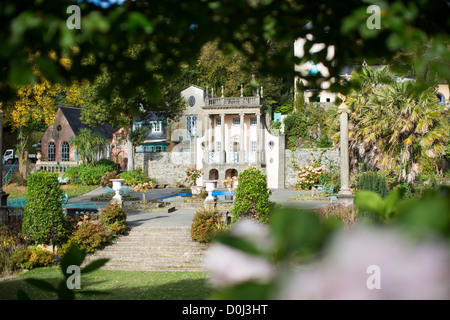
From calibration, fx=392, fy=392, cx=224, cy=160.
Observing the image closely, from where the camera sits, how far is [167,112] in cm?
3169

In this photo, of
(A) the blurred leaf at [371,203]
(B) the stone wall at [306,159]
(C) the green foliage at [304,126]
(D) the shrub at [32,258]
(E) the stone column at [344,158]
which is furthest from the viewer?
(C) the green foliage at [304,126]

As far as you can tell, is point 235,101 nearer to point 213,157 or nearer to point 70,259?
point 213,157

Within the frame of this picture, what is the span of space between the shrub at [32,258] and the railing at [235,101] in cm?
2155

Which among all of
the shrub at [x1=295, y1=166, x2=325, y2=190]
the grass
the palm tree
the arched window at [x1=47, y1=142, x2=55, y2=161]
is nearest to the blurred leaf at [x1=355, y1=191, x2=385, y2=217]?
the palm tree

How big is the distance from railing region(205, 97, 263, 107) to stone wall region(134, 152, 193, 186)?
439 centimetres

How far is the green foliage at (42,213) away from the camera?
1054 cm

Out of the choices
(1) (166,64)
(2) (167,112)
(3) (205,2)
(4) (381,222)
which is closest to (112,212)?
(1) (166,64)

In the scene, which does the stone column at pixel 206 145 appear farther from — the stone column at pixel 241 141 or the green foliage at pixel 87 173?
the green foliage at pixel 87 173

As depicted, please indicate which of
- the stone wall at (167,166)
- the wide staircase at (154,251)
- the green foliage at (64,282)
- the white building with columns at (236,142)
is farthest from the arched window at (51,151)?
the green foliage at (64,282)

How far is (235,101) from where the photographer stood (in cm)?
3012

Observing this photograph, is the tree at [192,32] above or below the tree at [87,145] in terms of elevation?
below

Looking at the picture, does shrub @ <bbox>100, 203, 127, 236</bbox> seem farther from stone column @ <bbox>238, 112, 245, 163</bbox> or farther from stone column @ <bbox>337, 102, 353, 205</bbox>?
stone column @ <bbox>238, 112, 245, 163</bbox>

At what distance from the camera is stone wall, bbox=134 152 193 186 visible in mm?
31016

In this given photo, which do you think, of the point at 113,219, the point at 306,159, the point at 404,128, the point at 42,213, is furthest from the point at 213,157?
the point at 42,213
